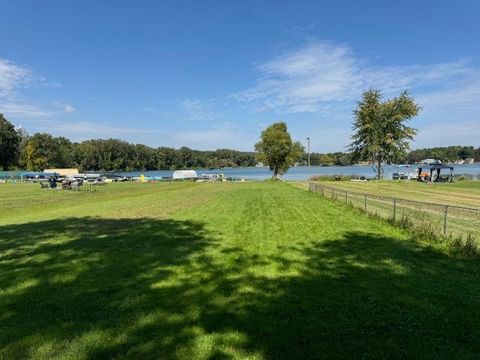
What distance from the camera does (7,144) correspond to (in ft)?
364

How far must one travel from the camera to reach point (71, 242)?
11031 millimetres

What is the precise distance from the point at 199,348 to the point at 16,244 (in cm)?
825

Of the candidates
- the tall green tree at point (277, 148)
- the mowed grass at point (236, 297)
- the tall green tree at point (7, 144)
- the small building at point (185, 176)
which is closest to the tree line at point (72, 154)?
the tall green tree at point (7, 144)

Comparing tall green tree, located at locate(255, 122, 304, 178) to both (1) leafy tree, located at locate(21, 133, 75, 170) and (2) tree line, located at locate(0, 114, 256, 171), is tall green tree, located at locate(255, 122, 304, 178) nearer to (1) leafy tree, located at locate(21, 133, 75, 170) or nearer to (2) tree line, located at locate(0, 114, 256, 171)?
(2) tree line, located at locate(0, 114, 256, 171)

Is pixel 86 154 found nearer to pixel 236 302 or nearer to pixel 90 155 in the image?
pixel 90 155

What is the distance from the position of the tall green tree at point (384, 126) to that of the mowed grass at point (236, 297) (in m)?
54.2

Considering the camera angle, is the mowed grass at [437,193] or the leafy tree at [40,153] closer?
the mowed grass at [437,193]

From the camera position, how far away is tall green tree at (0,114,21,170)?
10844 cm

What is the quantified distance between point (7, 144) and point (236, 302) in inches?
4785

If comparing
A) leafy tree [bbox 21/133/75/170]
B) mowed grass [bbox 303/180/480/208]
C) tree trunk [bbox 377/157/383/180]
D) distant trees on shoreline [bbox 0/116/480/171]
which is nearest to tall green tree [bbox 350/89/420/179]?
tree trunk [bbox 377/157/383/180]

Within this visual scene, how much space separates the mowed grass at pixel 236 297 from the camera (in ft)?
15.1

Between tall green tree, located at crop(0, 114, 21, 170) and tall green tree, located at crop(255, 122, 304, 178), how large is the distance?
7116 cm

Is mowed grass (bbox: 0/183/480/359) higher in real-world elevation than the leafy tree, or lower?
lower

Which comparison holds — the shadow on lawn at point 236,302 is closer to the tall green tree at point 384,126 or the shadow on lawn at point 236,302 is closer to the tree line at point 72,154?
the tall green tree at point 384,126
